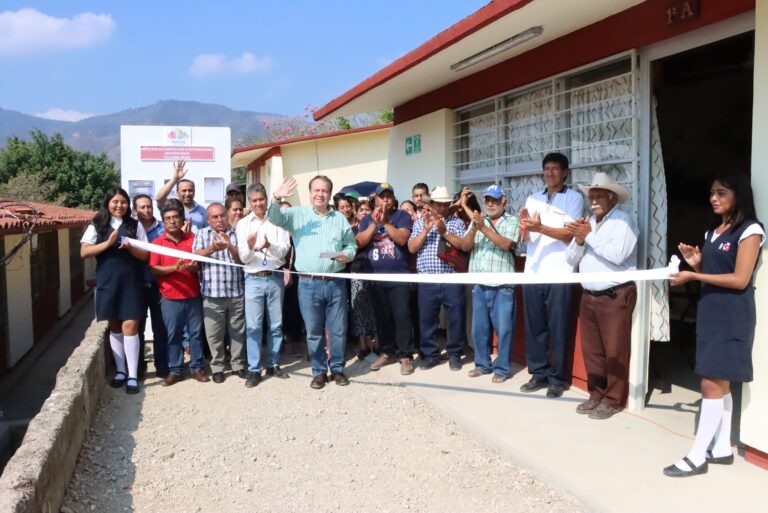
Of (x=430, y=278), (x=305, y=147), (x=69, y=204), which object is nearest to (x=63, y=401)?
(x=430, y=278)

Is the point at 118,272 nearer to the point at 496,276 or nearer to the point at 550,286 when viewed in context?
the point at 496,276

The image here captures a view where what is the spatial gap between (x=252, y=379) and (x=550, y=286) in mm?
2659

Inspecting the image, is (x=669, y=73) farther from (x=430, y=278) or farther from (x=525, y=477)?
(x=525, y=477)

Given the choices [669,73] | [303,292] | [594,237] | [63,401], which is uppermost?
[669,73]

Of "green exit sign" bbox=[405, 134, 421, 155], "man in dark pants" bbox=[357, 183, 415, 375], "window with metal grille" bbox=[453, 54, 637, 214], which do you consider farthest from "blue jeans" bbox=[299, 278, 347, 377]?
"green exit sign" bbox=[405, 134, 421, 155]

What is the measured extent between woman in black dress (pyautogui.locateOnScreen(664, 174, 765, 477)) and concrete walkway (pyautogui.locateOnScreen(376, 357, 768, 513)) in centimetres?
17

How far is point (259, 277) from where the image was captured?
17.8 ft

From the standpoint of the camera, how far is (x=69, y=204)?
25.2m

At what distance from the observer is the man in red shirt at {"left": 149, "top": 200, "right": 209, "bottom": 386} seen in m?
5.31

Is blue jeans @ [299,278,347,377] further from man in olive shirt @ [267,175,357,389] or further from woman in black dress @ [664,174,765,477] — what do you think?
woman in black dress @ [664,174,765,477]

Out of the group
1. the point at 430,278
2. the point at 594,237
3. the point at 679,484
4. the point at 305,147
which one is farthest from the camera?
the point at 305,147

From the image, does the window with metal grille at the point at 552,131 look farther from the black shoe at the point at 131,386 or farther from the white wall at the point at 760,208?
the black shoe at the point at 131,386

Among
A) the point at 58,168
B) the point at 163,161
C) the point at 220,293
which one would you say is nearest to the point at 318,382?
the point at 220,293

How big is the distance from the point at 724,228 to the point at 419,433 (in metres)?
2.34
